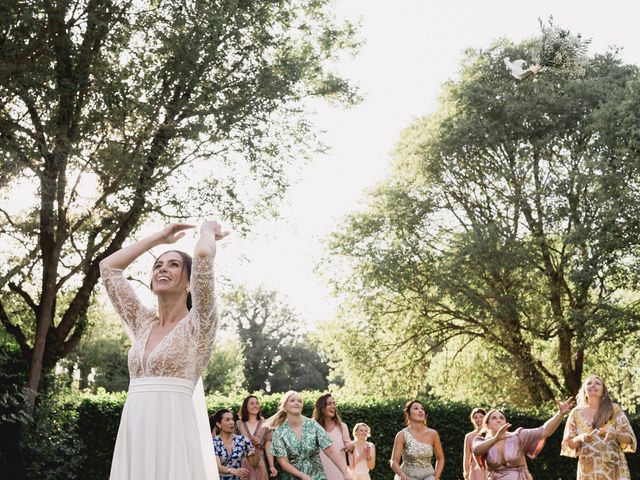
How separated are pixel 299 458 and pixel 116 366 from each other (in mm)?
37749

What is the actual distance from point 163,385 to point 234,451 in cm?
596

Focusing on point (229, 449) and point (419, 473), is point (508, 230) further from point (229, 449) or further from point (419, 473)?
point (229, 449)

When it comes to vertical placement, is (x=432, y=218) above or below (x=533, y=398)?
above

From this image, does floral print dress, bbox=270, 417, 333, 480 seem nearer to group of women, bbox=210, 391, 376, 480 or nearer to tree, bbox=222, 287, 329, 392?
group of women, bbox=210, 391, 376, 480

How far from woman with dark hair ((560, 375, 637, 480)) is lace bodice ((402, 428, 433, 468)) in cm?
175

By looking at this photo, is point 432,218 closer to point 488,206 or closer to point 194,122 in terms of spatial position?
point 488,206

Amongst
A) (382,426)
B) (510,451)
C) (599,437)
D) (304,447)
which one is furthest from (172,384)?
(382,426)

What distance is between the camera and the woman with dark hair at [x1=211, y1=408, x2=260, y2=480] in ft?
28.9

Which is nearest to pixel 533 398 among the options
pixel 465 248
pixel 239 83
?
pixel 465 248

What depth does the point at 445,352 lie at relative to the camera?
2497cm

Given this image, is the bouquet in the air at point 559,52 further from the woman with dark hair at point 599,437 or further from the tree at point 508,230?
the tree at point 508,230

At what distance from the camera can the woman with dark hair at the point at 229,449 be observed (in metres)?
8.81

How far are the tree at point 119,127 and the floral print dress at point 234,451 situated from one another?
4.93m

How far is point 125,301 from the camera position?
12.6 ft
